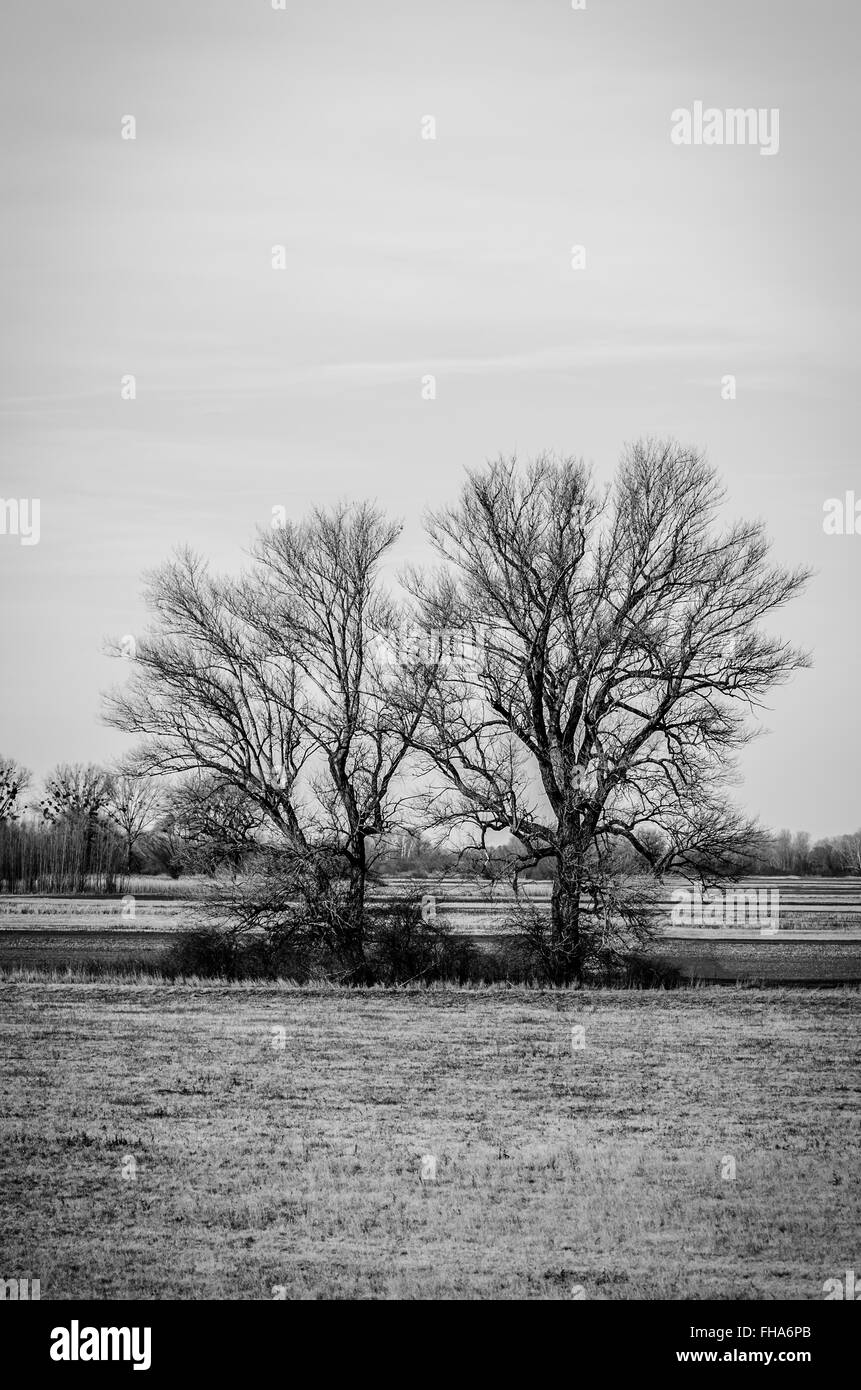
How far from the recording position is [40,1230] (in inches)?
350

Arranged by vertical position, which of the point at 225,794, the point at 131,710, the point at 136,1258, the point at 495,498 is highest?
the point at 495,498

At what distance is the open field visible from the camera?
28.5m

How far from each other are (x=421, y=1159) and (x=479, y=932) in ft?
93.2

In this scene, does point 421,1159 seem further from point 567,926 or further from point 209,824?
point 209,824

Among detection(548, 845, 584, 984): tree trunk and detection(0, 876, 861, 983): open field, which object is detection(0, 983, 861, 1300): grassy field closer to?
detection(548, 845, 584, 984): tree trunk

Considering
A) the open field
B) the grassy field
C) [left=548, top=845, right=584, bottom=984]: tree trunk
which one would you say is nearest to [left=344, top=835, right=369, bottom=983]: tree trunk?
the open field

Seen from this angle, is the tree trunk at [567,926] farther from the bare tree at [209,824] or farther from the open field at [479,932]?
the bare tree at [209,824]

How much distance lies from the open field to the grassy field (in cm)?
933

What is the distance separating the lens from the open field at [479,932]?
93.5 ft

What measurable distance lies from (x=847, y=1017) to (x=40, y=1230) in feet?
49.4

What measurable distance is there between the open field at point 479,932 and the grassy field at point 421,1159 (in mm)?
9331
